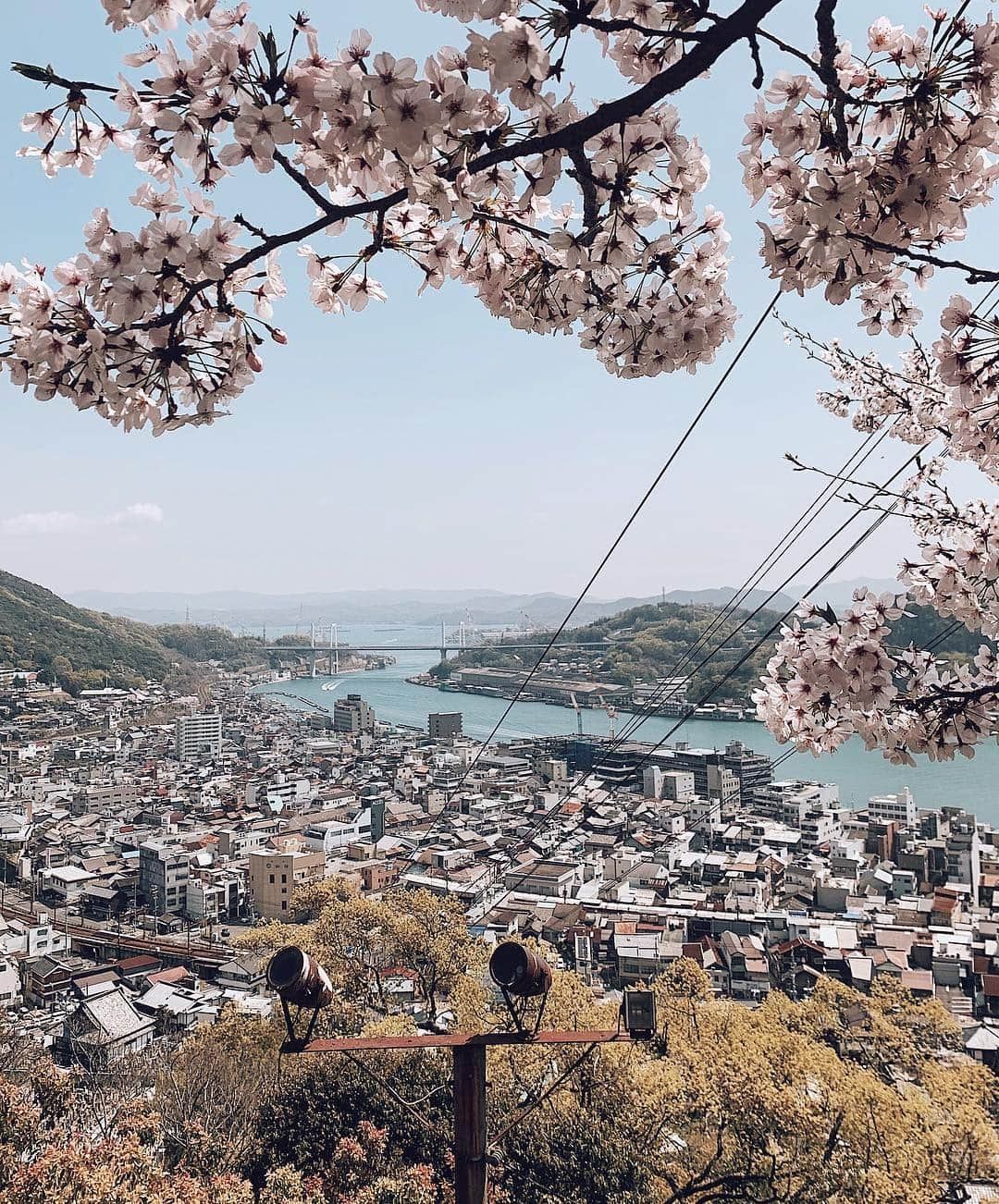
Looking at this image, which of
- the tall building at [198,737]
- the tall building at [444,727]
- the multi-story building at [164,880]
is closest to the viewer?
the multi-story building at [164,880]

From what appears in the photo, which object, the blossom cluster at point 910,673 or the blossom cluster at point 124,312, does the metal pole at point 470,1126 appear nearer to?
the blossom cluster at point 910,673

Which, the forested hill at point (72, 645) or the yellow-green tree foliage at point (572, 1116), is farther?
the forested hill at point (72, 645)

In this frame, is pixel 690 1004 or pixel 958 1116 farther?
pixel 690 1004

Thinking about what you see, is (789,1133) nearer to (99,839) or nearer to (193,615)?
(99,839)

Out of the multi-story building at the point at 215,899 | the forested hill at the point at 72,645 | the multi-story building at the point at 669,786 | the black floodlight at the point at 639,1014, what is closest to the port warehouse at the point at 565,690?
the multi-story building at the point at 669,786

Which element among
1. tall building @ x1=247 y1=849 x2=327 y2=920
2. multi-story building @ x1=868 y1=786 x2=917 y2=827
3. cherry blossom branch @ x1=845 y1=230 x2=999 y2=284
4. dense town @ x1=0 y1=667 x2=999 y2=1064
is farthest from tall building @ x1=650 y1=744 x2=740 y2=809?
cherry blossom branch @ x1=845 y1=230 x2=999 y2=284

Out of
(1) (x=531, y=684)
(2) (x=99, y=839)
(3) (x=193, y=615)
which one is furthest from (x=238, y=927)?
(3) (x=193, y=615)

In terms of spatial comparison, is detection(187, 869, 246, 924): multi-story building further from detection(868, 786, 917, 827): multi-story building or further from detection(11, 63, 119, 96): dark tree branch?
detection(11, 63, 119, 96): dark tree branch
